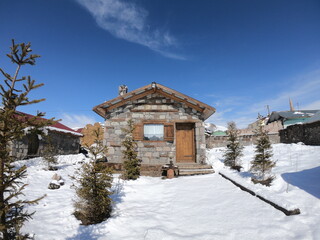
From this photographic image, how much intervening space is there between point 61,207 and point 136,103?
656cm

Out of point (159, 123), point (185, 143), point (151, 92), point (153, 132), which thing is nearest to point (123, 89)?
point (151, 92)

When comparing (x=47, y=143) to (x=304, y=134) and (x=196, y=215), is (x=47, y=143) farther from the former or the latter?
(x=304, y=134)

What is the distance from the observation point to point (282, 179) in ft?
18.8

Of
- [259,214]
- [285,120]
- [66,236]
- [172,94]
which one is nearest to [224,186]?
[259,214]

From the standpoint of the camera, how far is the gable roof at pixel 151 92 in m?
9.90

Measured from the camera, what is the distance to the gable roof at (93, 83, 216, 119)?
990 cm

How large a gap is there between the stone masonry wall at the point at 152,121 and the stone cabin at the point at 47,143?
3.41 m

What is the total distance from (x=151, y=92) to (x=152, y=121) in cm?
171

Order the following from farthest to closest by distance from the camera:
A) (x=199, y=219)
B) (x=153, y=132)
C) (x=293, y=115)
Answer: (x=293, y=115) → (x=153, y=132) → (x=199, y=219)

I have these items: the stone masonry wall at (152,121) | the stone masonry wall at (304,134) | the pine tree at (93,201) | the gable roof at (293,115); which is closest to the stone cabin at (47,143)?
the stone masonry wall at (152,121)

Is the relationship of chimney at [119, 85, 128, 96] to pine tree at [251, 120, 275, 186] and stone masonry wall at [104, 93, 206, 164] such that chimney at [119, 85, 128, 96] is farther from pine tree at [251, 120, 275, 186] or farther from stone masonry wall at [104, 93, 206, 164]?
pine tree at [251, 120, 275, 186]

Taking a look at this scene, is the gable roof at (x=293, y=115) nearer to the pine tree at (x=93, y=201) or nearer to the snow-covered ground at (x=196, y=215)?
the snow-covered ground at (x=196, y=215)

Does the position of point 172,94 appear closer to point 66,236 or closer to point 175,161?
point 175,161

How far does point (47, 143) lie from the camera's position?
14.1m
